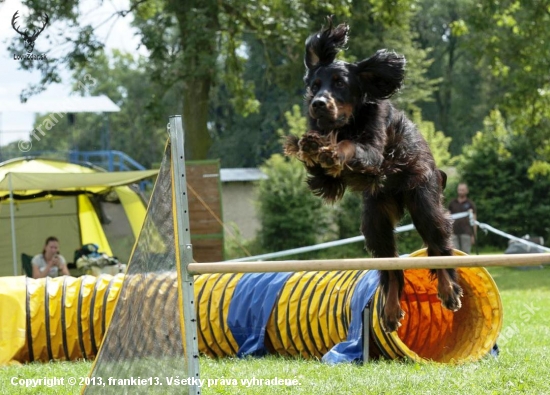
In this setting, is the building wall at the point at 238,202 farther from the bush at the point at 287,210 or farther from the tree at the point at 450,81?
the tree at the point at 450,81

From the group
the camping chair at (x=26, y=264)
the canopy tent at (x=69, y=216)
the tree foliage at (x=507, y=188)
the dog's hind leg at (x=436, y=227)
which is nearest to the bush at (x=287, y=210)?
the tree foliage at (x=507, y=188)

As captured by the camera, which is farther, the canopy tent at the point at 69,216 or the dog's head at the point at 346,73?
the canopy tent at the point at 69,216

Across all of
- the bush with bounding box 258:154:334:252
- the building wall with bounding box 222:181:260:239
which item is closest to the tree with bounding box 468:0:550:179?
the bush with bounding box 258:154:334:252

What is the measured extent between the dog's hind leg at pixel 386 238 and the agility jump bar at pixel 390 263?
808 mm

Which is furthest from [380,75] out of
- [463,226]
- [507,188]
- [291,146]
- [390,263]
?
[507,188]

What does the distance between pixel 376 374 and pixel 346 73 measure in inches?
87.3

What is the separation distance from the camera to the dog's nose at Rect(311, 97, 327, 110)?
3854 mm

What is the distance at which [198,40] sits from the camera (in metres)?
15.9

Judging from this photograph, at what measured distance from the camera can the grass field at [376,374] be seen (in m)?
4.87

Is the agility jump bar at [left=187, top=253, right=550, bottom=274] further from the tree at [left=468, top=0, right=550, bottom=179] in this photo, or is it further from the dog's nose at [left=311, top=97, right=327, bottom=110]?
the tree at [left=468, top=0, right=550, bottom=179]

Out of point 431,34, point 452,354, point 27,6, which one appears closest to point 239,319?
point 452,354

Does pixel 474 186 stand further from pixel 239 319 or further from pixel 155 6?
pixel 239 319

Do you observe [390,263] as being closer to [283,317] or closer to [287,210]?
[283,317]

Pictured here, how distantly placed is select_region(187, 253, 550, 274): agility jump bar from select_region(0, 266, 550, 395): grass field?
82 cm
